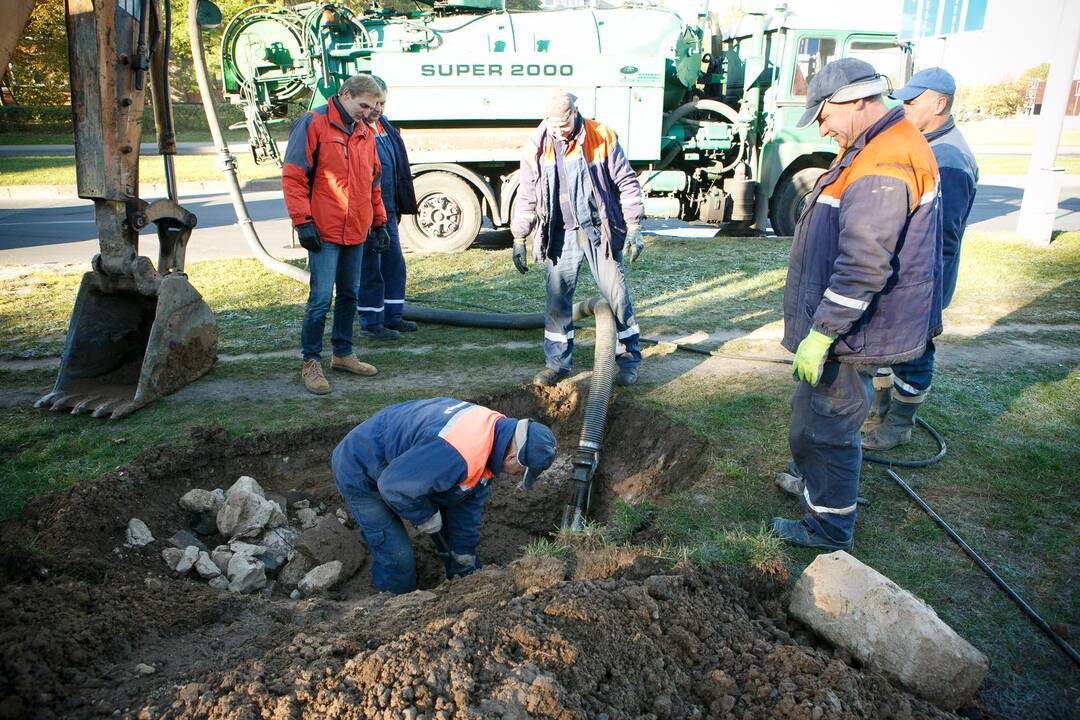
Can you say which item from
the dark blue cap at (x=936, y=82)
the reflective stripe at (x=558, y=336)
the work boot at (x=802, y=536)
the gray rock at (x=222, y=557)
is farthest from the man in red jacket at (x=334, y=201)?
the dark blue cap at (x=936, y=82)

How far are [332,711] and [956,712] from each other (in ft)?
7.06

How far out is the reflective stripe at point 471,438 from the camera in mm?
3191

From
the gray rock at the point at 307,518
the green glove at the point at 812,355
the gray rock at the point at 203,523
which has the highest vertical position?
the green glove at the point at 812,355

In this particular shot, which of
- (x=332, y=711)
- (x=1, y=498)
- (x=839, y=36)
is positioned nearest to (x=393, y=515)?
(x=332, y=711)

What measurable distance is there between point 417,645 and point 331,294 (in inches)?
134

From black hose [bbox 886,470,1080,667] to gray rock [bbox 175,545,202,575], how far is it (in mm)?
3750

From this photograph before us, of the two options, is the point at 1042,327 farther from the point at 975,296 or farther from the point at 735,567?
the point at 735,567

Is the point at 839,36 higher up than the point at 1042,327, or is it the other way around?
the point at 839,36

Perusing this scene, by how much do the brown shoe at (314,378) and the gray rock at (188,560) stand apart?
5.34ft

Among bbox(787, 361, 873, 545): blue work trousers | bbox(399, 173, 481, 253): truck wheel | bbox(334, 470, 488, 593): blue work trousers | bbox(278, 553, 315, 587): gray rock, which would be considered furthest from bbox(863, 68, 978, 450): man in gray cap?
bbox(399, 173, 481, 253): truck wheel

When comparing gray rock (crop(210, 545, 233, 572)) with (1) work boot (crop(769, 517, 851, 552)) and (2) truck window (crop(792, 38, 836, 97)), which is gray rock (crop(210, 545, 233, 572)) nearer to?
(1) work boot (crop(769, 517, 851, 552))

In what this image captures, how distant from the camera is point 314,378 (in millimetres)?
5266

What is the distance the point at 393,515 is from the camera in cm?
367

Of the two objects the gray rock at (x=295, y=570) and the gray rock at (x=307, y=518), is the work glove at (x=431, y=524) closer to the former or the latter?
the gray rock at (x=295, y=570)
